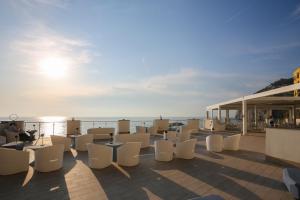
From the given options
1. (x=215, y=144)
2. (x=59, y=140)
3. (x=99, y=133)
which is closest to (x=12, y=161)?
(x=59, y=140)

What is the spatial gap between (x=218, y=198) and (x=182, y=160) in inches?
180

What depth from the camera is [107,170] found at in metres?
5.98

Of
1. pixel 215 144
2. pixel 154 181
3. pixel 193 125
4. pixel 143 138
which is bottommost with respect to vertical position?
pixel 154 181

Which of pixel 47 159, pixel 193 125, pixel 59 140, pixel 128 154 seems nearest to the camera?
pixel 47 159

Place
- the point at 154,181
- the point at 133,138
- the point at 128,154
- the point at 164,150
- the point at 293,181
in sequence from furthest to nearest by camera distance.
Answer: the point at 133,138, the point at 164,150, the point at 128,154, the point at 154,181, the point at 293,181

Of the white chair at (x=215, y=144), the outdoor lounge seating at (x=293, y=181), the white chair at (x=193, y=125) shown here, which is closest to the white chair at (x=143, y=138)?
the white chair at (x=215, y=144)

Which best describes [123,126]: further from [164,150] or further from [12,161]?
[12,161]

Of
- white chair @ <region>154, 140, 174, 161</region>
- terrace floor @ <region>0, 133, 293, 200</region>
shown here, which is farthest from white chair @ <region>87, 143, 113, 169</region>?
white chair @ <region>154, 140, 174, 161</region>

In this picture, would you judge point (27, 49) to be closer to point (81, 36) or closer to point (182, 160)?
point (81, 36)

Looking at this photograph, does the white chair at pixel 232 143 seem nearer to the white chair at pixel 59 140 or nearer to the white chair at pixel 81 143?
the white chair at pixel 81 143

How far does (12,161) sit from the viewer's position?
555 cm

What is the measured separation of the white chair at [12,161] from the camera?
Result: 5406 mm

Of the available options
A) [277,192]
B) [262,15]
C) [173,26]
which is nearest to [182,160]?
[277,192]

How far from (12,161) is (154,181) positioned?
3.53 m
